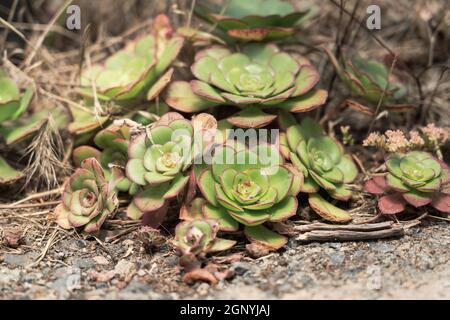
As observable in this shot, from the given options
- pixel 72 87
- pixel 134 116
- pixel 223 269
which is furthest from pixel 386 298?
pixel 72 87

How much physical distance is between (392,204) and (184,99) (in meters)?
0.74

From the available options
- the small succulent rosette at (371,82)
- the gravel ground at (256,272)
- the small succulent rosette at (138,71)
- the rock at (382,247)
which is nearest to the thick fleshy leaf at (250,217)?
the gravel ground at (256,272)

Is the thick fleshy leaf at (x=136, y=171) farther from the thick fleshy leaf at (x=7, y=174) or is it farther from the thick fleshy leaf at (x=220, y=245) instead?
the thick fleshy leaf at (x=7, y=174)

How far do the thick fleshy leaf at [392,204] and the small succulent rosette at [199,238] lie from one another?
0.47 m

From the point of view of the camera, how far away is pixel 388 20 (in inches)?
111

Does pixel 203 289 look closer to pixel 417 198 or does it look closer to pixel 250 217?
pixel 250 217

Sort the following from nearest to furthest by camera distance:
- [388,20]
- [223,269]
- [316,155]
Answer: [223,269]
[316,155]
[388,20]

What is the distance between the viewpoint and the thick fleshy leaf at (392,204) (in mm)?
1775

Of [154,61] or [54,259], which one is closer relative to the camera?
[54,259]

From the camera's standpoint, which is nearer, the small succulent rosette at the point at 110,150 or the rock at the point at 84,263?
the rock at the point at 84,263

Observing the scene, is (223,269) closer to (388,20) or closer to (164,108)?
(164,108)

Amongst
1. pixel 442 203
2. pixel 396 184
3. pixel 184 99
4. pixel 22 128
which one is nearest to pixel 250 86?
pixel 184 99

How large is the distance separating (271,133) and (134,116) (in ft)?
1.60
